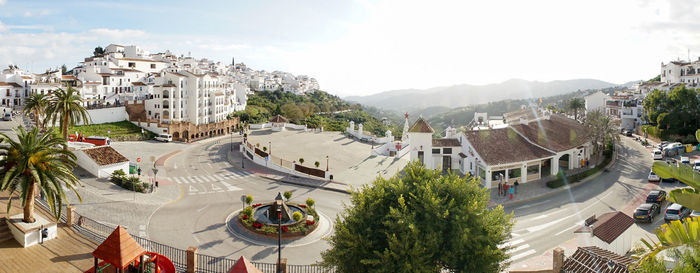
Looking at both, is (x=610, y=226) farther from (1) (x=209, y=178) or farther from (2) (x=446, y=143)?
(1) (x=209, y=178)

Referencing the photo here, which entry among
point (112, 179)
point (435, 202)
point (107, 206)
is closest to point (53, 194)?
point (107, 206)

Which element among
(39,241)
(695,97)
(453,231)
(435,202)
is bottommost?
(39,241)

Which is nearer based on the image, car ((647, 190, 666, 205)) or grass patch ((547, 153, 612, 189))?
car ((647, 190, 666, 205))

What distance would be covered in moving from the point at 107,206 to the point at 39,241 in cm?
805

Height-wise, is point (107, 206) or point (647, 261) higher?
point (647, 261)

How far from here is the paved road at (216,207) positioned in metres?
21.7

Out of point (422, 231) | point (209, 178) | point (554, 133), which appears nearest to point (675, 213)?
point (554, 133)

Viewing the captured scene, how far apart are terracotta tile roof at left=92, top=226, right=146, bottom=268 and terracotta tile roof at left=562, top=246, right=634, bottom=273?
55.0 ft

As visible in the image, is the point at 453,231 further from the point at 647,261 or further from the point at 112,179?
the point at 112,179

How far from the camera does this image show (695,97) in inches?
2285

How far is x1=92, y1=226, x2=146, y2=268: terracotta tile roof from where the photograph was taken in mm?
14570

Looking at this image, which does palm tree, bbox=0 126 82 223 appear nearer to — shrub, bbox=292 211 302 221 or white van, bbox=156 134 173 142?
shrub, bbox=292 211 302 221

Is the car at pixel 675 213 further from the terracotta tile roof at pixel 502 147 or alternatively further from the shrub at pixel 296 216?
the shrub at pixel 296 216

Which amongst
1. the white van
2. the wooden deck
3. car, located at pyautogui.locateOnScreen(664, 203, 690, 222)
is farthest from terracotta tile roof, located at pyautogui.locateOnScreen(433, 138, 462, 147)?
the white van
